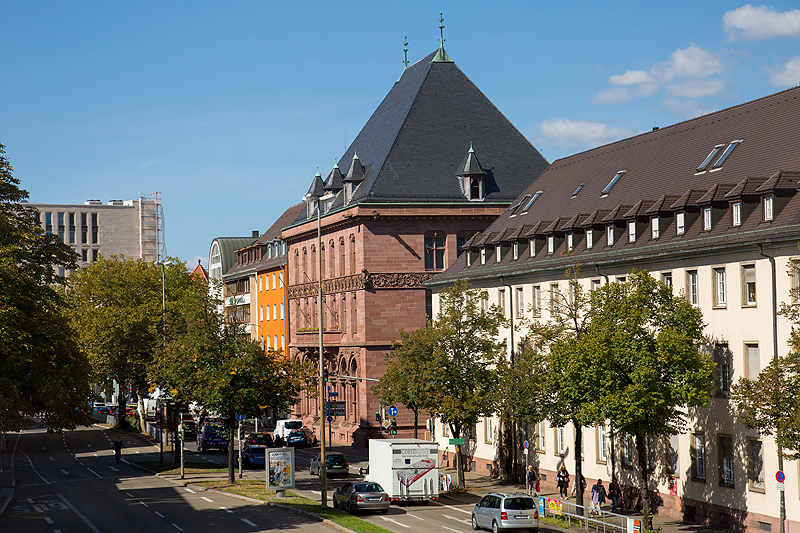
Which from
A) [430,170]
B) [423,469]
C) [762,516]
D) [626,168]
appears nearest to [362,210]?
[430,170]

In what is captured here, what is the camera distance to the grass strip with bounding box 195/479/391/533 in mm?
37875

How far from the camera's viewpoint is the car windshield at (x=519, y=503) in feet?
124

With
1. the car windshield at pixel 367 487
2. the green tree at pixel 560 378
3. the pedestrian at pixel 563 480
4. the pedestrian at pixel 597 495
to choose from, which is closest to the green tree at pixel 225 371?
the car windshield at pixel 367 487

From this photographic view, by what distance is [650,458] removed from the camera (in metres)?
44.1

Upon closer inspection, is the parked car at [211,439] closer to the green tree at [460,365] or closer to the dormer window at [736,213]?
the green tree at [460,365]

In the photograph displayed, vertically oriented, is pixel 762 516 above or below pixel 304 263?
below

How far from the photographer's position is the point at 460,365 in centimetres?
5309

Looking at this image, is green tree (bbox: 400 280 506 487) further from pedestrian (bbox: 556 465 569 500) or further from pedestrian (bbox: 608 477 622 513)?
pedestrian (bbox: 608 477 622 513)

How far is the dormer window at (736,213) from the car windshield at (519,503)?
12.9m

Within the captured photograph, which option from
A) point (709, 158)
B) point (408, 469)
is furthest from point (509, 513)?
point (709, 158)

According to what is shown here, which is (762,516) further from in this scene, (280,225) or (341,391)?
(280,225)

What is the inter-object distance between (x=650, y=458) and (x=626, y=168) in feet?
52.3

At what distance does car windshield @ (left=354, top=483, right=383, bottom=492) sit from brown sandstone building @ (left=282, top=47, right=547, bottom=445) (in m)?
26.7

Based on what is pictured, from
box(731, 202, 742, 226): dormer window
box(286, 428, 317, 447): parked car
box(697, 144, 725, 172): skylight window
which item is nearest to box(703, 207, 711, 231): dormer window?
box(731, 202, 742, 226): dormer window
